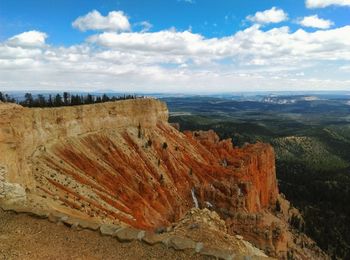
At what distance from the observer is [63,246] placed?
18203 millimetres

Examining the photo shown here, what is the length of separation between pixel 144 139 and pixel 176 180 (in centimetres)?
966

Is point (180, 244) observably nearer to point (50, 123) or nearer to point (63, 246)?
point (63, 246)

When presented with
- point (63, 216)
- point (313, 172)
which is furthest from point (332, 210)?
point (63, 216)

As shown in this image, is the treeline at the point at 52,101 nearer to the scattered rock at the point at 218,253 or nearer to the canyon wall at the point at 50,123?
the canyon wall at the point at 50,123

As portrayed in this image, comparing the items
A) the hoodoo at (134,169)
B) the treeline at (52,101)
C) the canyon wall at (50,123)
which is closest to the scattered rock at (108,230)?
the canyon wall at (50,123)

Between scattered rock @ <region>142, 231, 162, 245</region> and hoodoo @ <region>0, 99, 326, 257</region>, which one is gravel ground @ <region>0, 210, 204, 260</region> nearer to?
scattered rock @ <region>142, 231, 162, 245</region>

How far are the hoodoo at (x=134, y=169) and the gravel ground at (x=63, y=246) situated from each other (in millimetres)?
6513

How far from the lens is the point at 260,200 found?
79.8 metres

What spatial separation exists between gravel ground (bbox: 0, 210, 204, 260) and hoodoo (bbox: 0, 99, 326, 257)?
651 centimetres

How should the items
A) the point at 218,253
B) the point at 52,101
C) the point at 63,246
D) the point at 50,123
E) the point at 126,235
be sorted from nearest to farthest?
the point at 218,253 → the point at 63,246 → the point at 126,235 → the point at 50,123 → the point at 52,101

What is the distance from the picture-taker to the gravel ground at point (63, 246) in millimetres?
17500

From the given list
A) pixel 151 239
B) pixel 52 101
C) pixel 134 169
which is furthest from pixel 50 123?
pixel 151 239

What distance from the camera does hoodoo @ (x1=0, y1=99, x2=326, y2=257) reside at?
40.3 metres

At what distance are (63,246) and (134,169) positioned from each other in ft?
133
